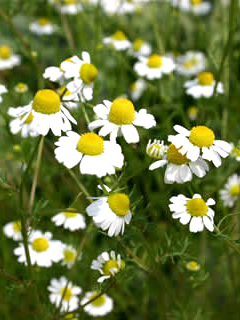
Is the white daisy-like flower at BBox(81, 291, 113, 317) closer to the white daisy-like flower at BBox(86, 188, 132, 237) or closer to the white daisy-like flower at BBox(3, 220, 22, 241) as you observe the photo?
the white daisy-like flower at BBox(3, 220, 22, 241)

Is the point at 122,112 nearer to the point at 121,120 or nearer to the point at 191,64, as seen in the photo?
the point at 121,120

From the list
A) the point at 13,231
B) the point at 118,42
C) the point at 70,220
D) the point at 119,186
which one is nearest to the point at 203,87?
the point at 118,42

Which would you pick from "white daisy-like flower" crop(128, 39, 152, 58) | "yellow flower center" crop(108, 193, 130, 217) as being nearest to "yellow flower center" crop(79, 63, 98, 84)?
"yellow flower center" crop(108, 193, 130, 217)

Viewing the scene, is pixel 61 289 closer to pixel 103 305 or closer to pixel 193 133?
pixel 103 305

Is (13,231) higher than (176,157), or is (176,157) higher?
(176,157)

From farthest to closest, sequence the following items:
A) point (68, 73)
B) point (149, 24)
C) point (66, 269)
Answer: point (149, 24), point (66, 269), point (68, 73)

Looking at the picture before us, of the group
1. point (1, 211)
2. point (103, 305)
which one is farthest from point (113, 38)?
point (103, 305)

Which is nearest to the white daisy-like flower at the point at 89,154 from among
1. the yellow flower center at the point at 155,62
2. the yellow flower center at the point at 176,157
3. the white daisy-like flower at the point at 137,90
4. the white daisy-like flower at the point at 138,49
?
the yellow flower center at the point at 176,157
